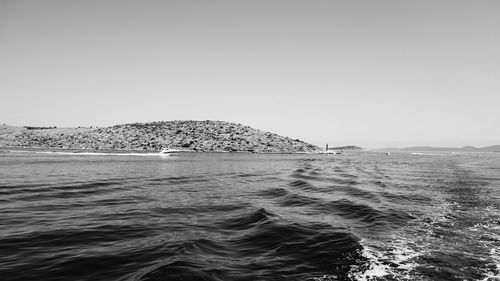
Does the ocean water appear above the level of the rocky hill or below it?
below

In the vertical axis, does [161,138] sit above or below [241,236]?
above

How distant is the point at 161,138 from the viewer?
109 m

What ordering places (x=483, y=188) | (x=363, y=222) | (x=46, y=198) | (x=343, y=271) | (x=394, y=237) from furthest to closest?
(x=483, y=188) < (x=46, y=198) < (x=363, y=222) < (x=394, y=237) < (x=343, y=271)

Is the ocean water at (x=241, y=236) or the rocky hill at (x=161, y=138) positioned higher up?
the rocky hill at (x=161, y=138)

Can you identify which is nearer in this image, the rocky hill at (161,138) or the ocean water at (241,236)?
the ocean water at (241,236)

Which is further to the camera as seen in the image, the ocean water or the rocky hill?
the rocky hill

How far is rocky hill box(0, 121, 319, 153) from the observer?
101875 millimetres

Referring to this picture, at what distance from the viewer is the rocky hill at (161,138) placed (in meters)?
102

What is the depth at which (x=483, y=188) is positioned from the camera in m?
25.0

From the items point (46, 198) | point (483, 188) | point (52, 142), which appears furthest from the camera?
point (52, 142)

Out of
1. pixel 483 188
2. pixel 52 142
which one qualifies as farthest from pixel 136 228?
pixel 52 142

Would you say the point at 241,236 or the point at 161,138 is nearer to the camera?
the point at 241,236

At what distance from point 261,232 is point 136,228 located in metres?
5.05

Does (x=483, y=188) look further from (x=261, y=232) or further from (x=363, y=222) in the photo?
(x=261, y=232)
